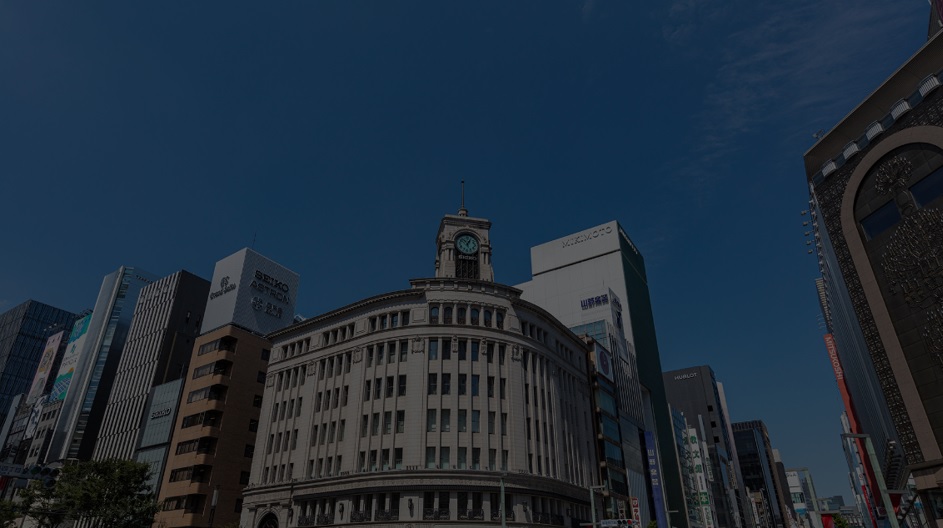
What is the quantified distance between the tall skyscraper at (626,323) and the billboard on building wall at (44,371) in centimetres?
10208

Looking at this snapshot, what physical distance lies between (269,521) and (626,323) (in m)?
72.8

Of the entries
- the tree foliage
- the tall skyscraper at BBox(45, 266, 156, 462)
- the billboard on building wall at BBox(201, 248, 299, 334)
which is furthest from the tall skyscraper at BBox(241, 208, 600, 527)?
the tall skyscraper at BBox(45, 266, 156, 462)

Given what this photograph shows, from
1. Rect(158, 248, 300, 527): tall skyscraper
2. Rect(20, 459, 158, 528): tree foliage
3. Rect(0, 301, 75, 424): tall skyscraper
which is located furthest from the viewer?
Rect(0, 301, 75, 424): tall skyscraper

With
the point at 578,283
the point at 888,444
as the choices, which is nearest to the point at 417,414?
the point at 888,444

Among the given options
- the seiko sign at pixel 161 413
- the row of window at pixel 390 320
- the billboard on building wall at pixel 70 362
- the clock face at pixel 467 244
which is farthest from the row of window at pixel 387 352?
the billboard on building wall at pixel 70 362

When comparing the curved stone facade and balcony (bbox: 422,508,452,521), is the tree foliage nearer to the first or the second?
the curved stone facade

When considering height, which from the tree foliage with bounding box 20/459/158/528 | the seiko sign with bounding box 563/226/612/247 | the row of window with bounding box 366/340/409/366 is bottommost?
the tree foliage with bounding box 20/459/158/528

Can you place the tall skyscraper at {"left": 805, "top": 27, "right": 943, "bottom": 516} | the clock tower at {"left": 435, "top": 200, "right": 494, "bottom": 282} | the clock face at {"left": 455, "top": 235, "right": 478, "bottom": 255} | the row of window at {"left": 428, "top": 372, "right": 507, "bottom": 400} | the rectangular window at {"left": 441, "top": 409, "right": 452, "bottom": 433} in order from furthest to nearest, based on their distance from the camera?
the clock face at {"left": 455, "top": 235, "right": 478, "bottom": 255} < the clock tower at {"left": 435, "top": 200, "right": 494, "bottom": 282} < the row of window at {"left": 428, "top": 372, "right": 507, "bottom": 400} < the rectangular window at {"left": 441, "top": 409, "right": 452, "bottom": 433} < the tall skyscraper at {"left": 805, "top": 27, "right": 943, "bottom": 516}

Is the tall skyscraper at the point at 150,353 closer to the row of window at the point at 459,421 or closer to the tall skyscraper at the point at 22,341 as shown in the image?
the row of window at the point at 459,421

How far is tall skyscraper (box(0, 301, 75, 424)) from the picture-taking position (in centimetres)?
14012

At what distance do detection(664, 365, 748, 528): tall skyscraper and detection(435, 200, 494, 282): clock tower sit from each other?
102880mm

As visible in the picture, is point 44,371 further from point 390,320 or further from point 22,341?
point 390,320

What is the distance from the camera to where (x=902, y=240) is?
1564 inches

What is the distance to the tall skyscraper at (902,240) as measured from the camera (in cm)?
3684
